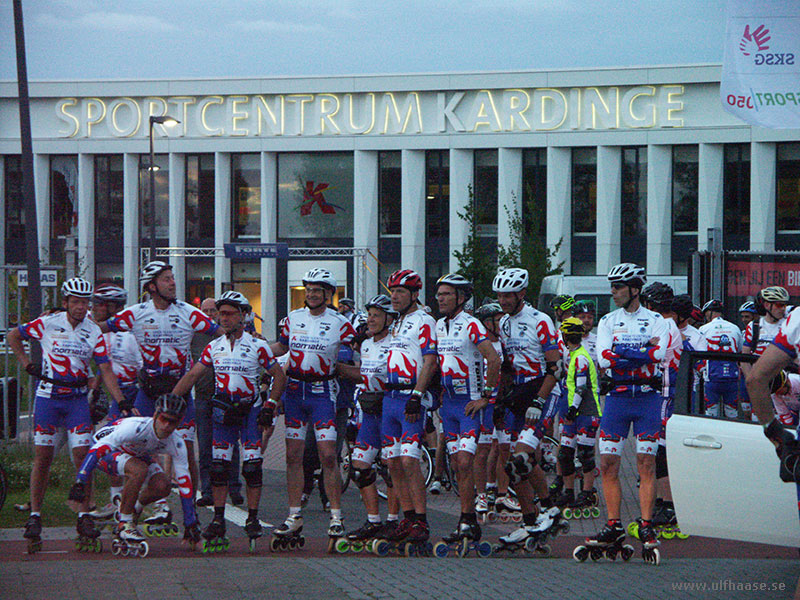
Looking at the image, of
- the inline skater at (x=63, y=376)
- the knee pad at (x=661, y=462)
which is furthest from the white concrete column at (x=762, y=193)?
the inline skater at (x=63, y=376)

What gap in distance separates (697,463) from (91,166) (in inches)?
1944

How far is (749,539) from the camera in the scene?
246 inches

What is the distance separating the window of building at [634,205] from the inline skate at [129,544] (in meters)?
41.3

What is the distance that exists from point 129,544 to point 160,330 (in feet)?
6.73

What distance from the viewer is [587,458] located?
10523 mm

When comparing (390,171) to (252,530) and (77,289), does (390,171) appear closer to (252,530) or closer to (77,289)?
(77,289)

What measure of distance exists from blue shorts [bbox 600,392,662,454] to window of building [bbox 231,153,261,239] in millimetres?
44519

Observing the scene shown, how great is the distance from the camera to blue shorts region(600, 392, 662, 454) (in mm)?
8211

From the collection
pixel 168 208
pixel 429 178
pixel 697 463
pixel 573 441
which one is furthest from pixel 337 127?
pixel 697 463

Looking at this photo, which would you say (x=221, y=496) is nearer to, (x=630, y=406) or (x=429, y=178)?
(x=630, y=406)

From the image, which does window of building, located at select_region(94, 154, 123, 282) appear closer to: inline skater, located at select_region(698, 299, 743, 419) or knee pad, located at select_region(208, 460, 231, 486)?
inline skater, located at select_region(698, 299, 743, 419)

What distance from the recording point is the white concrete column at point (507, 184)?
4849 cm

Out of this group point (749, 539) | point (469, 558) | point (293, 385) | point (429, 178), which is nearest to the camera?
point (749, 539)

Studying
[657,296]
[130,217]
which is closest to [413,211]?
[130,217]
